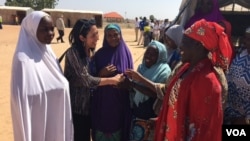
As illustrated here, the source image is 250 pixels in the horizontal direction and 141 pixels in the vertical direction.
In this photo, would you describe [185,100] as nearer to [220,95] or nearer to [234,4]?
[220,95]

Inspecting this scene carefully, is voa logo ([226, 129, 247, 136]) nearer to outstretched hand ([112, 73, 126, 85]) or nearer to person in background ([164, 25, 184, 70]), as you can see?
person in background ([164, 25, 184, 70])

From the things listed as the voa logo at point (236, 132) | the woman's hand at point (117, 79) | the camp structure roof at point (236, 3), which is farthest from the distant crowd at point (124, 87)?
the camp structure roof at point (236, 3)

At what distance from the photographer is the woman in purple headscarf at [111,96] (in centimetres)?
332

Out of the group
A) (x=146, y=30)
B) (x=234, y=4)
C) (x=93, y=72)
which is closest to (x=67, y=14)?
(x=146, y=30)

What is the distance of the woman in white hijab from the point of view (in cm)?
279

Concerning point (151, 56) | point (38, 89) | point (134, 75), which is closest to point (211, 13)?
point (151, 56)

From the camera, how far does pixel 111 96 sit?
342 centimetres

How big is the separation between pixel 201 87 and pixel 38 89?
4.61ft

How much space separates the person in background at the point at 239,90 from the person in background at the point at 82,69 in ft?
3.36

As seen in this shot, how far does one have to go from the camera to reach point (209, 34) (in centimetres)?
230

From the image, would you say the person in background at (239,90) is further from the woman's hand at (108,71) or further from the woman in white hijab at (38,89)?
the woman in white hijab at (38,89)

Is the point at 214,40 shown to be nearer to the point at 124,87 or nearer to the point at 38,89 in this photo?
the point at 124,87

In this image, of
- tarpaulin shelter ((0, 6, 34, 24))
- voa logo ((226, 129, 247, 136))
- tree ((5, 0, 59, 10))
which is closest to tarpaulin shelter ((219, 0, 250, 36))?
voa logo ((226, 129, 247, 136))

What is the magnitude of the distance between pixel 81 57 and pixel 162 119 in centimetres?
107
